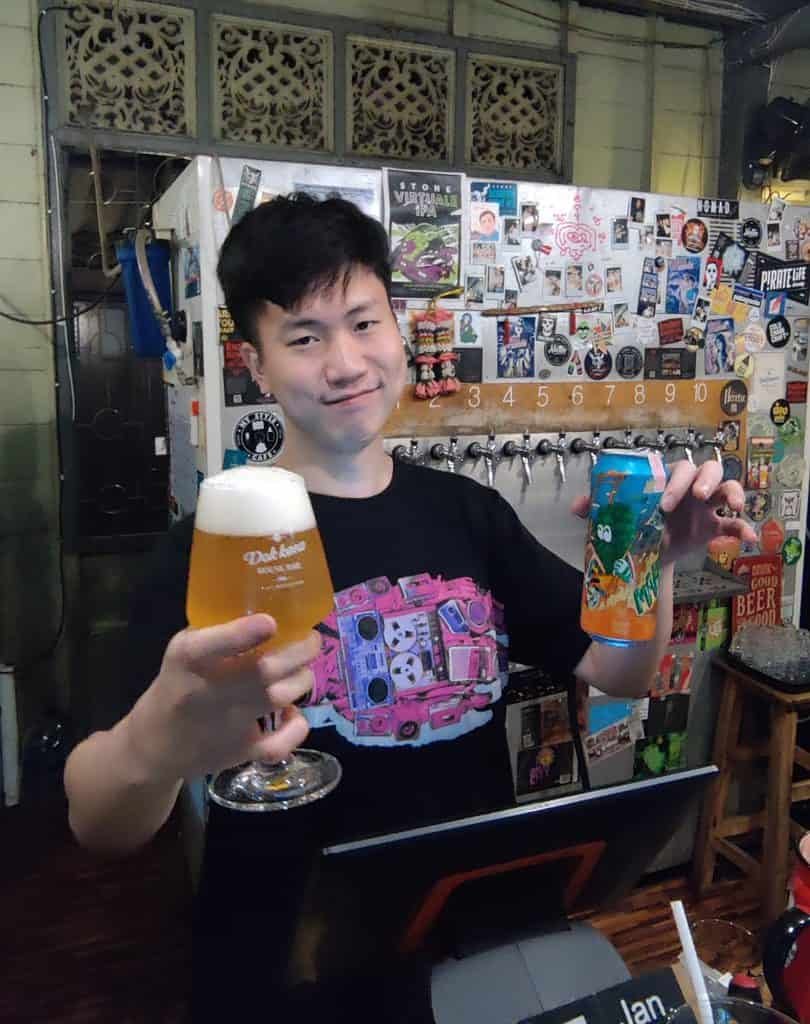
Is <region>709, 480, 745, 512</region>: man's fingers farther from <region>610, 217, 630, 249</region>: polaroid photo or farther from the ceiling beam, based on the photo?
the ceiling beam

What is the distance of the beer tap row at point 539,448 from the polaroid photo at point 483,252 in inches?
18.6

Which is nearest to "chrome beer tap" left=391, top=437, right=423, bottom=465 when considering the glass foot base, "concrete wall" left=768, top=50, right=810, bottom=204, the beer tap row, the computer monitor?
the beer tap row

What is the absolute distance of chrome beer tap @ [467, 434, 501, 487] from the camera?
2279mm

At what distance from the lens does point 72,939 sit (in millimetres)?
2490

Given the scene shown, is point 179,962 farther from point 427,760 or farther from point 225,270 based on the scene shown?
point 225,270

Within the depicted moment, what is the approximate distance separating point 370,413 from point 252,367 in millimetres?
210

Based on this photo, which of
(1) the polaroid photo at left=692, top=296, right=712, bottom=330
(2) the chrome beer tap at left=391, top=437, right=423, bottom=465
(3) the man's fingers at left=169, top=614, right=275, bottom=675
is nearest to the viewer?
(3) the man's fingers at left=169, top=614, right=275, bottom=675

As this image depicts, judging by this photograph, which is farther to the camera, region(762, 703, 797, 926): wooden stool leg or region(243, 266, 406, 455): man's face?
region(762, 703, 797, 926): wooden stool leg

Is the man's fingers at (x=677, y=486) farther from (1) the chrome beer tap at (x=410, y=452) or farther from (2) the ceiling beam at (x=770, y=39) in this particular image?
(2) the ceiling beam at (x=770, y=39)

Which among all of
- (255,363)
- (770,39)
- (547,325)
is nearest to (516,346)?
(547,325)

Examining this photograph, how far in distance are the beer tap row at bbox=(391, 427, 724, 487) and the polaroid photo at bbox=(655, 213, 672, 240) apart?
22.2 inches

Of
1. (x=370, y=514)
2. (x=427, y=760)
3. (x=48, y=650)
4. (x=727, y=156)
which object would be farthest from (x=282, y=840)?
(x=727, y=156)

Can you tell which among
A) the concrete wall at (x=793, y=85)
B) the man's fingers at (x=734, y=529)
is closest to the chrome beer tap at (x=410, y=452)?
the man's fingers at (x=734, y=529)

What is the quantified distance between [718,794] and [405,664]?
71.8 inches
